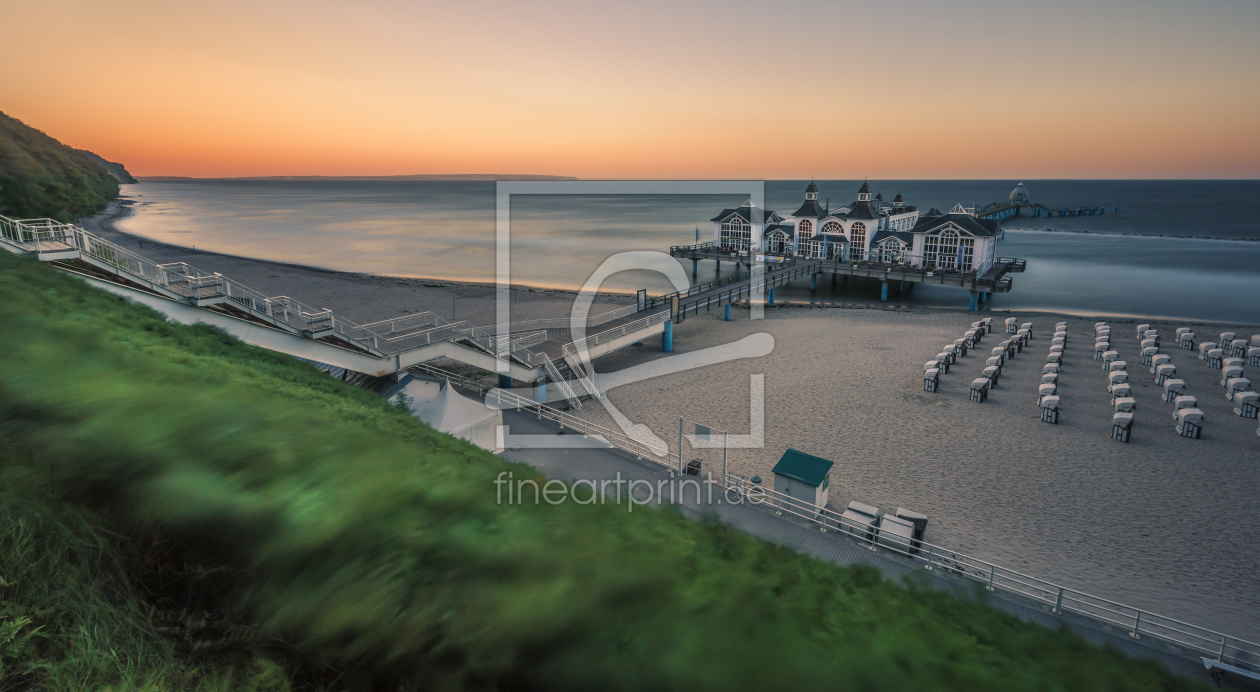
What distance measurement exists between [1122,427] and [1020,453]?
3414mm

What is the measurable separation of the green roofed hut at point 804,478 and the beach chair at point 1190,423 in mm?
11979

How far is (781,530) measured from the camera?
10.3 m

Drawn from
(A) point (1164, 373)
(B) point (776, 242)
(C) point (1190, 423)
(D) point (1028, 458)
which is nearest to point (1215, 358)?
(A) point (1164, 373)

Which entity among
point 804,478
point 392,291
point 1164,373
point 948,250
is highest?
point 948,250

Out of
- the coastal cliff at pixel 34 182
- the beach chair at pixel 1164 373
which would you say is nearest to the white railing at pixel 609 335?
the beach chair at pixel 1164 373

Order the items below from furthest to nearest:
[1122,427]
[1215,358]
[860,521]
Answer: [1215,358]
[1122,427]
[860,521]

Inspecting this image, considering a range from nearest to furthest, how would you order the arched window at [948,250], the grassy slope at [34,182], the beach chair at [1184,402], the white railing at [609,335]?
the beach chair at [1184,402] < the white railing at [609,335] < the arched window at [948,250] < the grassy slope at [34,182]

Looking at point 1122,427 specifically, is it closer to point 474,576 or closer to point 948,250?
point 474,576

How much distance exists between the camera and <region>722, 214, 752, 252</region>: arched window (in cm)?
5022

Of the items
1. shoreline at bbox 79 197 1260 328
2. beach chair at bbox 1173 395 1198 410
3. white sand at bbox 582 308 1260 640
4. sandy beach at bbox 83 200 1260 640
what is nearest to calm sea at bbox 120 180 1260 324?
shoreline at bbox 79 197 1260 328

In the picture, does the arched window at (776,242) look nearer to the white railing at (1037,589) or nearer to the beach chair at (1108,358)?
the beach chair at (1108,358)

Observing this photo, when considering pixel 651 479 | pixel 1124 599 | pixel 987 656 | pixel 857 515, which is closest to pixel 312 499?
pixel 987 656

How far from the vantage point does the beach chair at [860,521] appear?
10.3 meters

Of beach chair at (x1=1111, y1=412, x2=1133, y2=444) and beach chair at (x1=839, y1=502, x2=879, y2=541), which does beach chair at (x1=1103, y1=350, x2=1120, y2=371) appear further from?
beach chair at (x1=839, y1=502, x2=879, y2=541)
